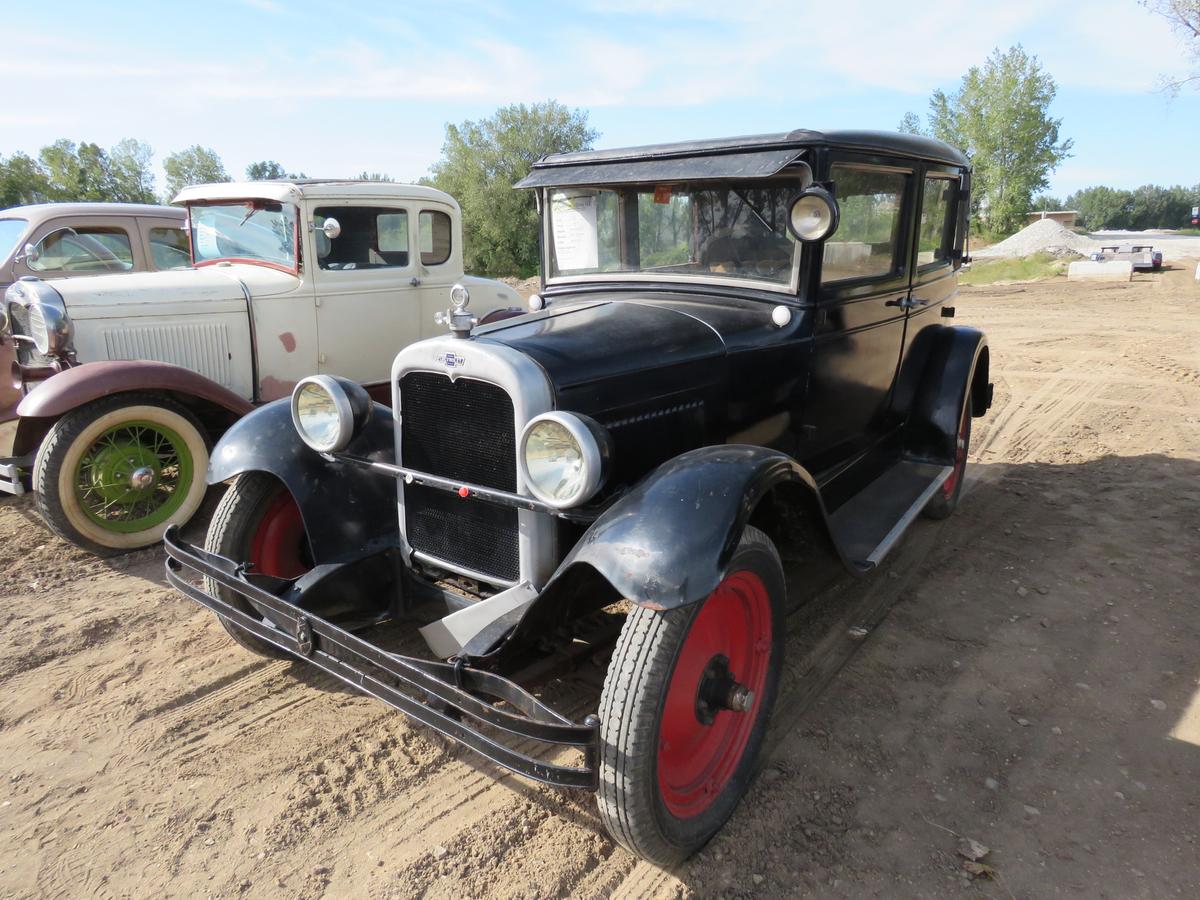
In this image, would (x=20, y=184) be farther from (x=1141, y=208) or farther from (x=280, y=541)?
(x=1141, y=208)

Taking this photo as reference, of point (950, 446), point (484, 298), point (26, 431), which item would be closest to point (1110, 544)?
point (950, 446)

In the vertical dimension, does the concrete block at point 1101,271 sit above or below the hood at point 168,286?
below

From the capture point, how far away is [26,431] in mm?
4473

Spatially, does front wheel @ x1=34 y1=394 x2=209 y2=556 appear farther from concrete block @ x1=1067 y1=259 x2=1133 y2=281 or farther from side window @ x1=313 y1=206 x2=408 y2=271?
concrete block @ x1=1067 y1=259 x2=1133 y2=281

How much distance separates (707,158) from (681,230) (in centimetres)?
32

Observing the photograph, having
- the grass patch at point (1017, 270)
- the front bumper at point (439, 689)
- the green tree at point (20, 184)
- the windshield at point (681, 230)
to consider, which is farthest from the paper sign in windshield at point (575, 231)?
the green tree at point (20, 184)

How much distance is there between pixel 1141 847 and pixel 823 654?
1.23m

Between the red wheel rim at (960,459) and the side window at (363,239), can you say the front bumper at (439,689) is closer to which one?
the red wheel rim at (960,459)

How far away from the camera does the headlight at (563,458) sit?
2.17 m

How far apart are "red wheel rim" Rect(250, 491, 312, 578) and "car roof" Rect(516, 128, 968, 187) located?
174 centimetres

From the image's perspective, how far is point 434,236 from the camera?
6.30 metres

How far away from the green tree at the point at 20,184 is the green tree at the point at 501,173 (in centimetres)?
1556

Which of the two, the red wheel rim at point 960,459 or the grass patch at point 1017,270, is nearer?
the red wheel rim at point 960,459

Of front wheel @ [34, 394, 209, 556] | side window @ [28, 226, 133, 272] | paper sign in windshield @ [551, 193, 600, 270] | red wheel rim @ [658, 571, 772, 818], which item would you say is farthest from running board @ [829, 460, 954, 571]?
side window @ [28, 226, 133, 272]
